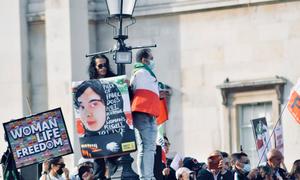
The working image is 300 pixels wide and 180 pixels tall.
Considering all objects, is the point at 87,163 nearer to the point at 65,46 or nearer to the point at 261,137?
the point at 261,137

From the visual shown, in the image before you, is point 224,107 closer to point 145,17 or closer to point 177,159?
point 145,17

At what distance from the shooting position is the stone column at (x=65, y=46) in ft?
146

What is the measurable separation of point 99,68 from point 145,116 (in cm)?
95

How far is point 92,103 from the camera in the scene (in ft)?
92.5

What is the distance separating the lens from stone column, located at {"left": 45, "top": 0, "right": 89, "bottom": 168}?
44.5 metres

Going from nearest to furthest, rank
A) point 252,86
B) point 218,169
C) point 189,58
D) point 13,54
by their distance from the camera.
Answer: point 218,169 < point 252,86 < point 189,58 < point 13,54

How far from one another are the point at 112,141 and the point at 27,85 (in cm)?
1756

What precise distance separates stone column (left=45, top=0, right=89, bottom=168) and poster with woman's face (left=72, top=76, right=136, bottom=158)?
15.9m

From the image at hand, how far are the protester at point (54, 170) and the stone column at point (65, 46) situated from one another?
47.1 ft

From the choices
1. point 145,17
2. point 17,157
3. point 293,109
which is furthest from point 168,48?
point 17,157

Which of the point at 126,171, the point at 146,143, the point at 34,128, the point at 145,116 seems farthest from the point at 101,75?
the point at 34,128

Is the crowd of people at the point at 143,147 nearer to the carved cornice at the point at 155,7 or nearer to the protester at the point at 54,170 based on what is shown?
the protester at the point at 54,170

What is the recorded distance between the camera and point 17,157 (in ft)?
97.6

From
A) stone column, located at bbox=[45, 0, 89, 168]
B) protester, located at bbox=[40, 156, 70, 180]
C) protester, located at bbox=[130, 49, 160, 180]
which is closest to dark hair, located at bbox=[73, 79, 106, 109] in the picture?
protester, located at bbox=[130, 49, 160, 180]
